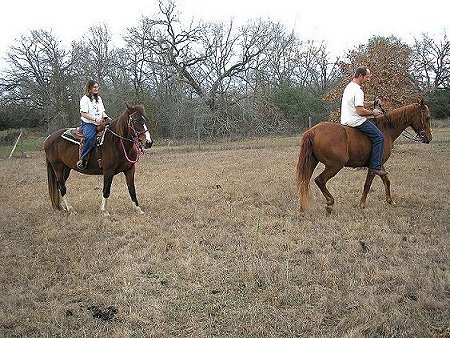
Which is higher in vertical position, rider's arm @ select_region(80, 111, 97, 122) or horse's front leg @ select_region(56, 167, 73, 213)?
rider's arm @ select_region(80, 111, 97, 122)

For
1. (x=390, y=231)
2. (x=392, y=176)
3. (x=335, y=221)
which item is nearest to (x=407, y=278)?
(x=390, y=231)

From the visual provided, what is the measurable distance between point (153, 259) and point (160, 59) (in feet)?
89.0

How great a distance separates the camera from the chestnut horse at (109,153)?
6.92 metres

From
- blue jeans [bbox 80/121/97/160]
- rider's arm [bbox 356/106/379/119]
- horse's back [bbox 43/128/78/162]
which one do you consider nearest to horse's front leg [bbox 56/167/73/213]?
horse's back [bbox 43/128/78/162]

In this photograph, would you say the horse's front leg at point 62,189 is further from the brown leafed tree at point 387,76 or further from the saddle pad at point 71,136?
the brown leafed tree at point 387,76

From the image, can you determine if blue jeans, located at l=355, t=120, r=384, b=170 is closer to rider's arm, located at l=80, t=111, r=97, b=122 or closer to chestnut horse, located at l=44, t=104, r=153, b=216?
chestnut horse, located at l=44, t=104, r=153, b=216

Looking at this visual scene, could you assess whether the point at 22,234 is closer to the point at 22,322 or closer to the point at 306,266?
the point at 22,322

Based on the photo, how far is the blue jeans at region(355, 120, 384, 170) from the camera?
6.70 metres

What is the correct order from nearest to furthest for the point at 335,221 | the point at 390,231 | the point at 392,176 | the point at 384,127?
the point at 390,231 → the point at 335,221 → the point at 384,127 → the point at 392,176

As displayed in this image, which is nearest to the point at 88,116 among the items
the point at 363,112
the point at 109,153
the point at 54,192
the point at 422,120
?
the point at 109,153

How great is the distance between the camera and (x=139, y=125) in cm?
684

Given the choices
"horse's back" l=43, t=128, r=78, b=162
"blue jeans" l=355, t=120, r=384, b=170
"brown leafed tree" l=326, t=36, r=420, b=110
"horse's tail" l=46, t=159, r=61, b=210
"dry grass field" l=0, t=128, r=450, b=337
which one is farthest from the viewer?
"brown leafed tree" l=326, t=36, r=420, b=110

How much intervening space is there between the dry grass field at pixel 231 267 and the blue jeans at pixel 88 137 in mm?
1139

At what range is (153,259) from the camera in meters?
4.84
